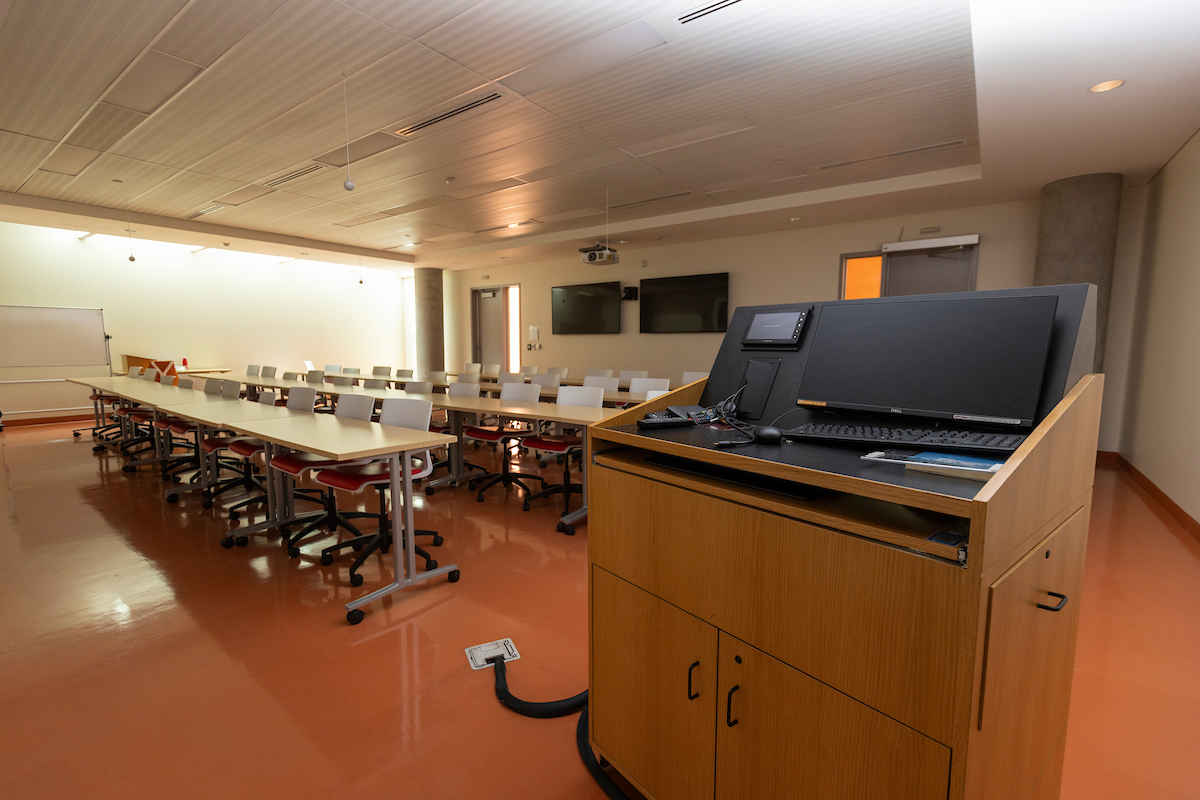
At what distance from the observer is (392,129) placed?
4656 millimetres

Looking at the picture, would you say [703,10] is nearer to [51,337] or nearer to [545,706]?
[545,706]

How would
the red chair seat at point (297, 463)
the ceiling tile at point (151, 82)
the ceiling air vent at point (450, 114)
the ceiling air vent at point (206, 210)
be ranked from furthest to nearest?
the ceiling air vent at point (206, 210), the ceiling air vent at point (450, 114), the ceiling tile at point (151, 82), the red chair seat at point (297, 463)

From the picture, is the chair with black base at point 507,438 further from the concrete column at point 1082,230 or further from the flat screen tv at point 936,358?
the concrete column at point 1082,230

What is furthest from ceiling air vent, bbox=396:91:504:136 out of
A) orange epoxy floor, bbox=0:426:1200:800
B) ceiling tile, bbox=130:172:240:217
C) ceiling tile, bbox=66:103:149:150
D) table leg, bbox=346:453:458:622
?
orange epoxy floor, bbox=0:426:1200:800

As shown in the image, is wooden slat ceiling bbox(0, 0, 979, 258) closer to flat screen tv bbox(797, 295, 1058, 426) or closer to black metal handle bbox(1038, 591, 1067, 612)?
flat screen tv bbox(797, 295, 1058, 426)

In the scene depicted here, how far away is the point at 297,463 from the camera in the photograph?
348 centimetres

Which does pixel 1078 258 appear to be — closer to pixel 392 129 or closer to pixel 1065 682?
pixel 1065 682

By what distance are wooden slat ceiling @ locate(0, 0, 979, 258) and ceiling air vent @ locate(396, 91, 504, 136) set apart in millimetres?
36

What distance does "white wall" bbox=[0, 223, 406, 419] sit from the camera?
28.9ft

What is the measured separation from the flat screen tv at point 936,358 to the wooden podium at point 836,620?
0.43ft

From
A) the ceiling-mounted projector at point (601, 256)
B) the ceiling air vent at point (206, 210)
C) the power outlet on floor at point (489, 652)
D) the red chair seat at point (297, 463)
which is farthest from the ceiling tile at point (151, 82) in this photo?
the ceiling-mounted projector at point (601, 256)

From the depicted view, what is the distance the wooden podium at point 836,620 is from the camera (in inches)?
34.0

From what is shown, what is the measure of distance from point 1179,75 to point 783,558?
4.33m

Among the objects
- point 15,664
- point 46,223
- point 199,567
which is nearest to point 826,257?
point 199,567
